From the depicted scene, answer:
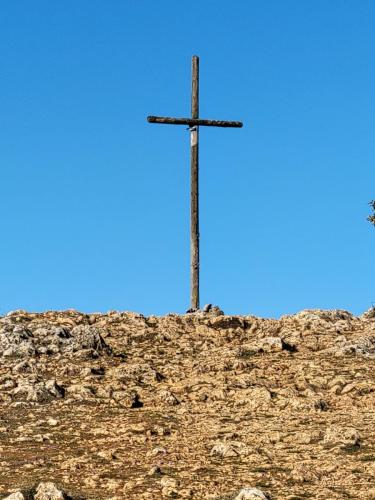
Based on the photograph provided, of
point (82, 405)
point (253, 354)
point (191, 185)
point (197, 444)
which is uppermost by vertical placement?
point (191, 185)

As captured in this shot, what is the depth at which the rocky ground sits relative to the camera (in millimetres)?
13016

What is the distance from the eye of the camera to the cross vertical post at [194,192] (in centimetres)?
3006

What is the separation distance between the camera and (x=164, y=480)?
12.7 meters

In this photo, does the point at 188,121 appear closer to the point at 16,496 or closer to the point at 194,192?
the point at 194,192

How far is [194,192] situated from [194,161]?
1.31 meters

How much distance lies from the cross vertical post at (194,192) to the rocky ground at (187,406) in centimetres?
285

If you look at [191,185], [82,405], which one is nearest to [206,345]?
[82,405]

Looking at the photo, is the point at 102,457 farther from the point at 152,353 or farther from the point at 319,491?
the point at 152,353

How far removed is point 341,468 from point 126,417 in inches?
247

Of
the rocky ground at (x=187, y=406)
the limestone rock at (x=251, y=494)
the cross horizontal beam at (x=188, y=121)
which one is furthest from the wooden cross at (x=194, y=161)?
the limestone rock at (x=251, y=494)

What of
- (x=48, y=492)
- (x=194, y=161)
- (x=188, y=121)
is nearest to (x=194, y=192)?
(x=194, y=161)

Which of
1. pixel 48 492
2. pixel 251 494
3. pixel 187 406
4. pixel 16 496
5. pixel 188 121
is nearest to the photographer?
pixel 251 494

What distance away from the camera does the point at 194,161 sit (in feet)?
102

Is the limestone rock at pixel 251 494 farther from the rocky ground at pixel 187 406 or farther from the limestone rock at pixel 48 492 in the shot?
the limestone rock at pixel 48 492
